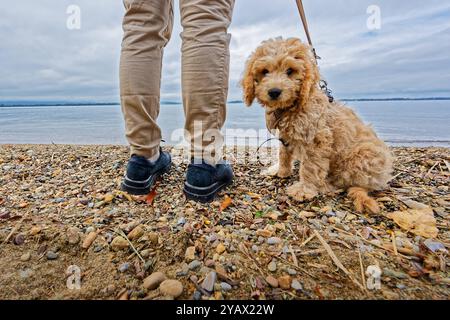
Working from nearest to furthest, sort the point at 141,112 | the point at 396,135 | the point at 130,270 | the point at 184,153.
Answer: the point at 130,270
the point at 141,112
the point at 184,153
the point at 396,135

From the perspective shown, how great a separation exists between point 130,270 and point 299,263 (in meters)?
1.02

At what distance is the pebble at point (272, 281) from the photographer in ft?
4.49

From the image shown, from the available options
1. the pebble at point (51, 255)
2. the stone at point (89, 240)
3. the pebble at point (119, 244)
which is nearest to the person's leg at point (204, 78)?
the pebble at point (119, 244)

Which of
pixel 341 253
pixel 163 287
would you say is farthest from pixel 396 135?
pixel 163 287

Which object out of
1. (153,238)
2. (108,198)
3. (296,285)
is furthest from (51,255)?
(296,285)

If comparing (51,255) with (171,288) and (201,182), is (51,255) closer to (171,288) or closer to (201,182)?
(171,288)

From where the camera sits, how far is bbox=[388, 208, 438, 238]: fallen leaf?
1837 mm

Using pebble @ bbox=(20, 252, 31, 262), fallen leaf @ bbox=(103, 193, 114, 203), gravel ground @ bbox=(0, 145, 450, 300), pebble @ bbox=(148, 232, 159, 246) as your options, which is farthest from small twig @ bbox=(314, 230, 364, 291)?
pebble @ bbox=(20, 252, 31, 262)

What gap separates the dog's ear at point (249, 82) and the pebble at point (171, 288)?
2.00m

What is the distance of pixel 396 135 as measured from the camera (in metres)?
7.02

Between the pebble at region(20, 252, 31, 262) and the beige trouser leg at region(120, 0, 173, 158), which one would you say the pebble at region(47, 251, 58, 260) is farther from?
the beige trouser leg at region(120, 0, 173, 158)

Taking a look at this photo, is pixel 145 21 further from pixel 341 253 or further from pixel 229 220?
pixel 341 253

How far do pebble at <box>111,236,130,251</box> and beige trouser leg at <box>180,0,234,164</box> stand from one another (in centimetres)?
96

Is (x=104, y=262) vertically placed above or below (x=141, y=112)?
below
